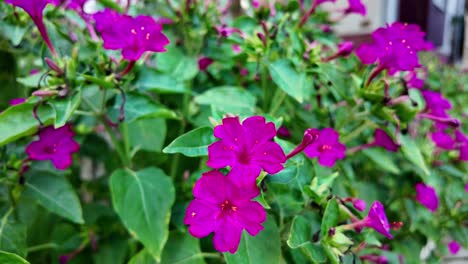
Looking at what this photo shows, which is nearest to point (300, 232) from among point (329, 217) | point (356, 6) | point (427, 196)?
point (329, 217)

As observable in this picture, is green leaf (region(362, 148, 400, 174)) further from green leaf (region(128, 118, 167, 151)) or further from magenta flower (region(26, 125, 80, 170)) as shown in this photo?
magenta flower (region(26, 125, 80, 170))

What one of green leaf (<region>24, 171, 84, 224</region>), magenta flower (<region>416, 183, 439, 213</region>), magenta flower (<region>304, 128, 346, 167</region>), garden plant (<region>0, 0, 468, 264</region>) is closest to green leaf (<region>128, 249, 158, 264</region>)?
garden plant (<region>0, 0, 468, 264</region>)

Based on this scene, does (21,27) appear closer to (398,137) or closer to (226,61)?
(226,61)

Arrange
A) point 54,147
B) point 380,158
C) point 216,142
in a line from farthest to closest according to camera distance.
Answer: point 380,158, point 54,147, point 216,142

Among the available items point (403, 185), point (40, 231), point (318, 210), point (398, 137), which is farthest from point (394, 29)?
point (40, 231)

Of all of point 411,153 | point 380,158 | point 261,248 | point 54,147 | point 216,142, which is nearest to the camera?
point 216,142

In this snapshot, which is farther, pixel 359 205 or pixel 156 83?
pixel 156 83

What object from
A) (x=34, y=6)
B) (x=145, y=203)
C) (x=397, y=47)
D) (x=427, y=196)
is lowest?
(x=427, y=196)

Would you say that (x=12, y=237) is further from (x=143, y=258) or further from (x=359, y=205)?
(x=359, y=205)

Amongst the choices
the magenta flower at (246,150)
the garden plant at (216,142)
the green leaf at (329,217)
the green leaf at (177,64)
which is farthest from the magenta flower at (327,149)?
the green leaf at (177,64)
